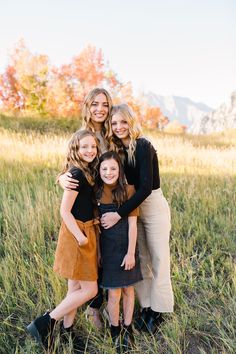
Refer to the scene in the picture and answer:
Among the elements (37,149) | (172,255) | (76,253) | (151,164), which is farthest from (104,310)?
(37,149)

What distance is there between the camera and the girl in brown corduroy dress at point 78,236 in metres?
2.71

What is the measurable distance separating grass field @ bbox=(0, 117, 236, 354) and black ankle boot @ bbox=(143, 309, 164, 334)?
0.21 feet

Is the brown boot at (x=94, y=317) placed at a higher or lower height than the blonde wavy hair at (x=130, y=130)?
lower

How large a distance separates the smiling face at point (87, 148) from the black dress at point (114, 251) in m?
0.38

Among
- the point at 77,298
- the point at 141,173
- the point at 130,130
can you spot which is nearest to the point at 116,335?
the point at 77,298

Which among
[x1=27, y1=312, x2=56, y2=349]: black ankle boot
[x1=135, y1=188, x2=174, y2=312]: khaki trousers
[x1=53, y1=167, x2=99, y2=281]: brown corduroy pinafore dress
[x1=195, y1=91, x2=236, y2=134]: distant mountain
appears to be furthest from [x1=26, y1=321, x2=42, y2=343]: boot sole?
[x1=195, y1=91, x2=236, y2=134]: distant mountain

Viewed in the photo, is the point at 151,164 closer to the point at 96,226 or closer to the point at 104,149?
the point at 104,149

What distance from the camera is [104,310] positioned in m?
3.20

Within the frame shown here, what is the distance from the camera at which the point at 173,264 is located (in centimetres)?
381

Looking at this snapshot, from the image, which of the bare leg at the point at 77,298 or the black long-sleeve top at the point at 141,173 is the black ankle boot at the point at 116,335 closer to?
the bare leg at the point at 77,298

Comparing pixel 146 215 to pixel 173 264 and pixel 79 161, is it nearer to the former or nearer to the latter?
pixel 79 161

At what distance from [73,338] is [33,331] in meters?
0.32

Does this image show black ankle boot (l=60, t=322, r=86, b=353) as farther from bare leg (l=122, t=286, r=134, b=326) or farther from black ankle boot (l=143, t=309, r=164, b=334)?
black ankle boot (l=143, t=309, r=164, b=334)

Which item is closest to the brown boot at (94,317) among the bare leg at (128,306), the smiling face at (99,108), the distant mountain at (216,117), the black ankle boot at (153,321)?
the bare leg at (128,306)
